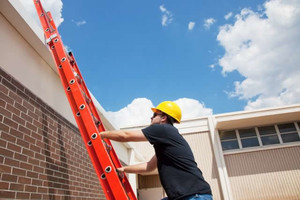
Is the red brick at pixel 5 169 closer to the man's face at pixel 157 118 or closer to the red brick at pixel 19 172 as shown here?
the red brick at pixel 19 172

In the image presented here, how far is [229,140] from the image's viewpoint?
1527cm

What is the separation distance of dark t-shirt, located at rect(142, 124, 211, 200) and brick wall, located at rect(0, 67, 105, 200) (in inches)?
57.3

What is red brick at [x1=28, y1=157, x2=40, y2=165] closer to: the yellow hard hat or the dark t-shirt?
the dark t-shirt

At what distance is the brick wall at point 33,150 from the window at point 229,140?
12610mm

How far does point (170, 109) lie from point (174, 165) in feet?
2.28

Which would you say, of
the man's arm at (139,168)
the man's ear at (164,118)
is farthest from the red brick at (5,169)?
the man's ear at (164,118)

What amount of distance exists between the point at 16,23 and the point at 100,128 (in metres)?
1.74

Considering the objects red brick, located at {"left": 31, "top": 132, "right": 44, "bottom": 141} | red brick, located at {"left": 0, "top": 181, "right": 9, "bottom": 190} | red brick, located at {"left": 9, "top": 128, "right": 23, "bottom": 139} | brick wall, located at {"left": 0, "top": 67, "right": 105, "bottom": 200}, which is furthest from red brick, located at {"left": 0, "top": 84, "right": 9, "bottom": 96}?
red brick, located at {"left": 0, "top": 181, "right": 9, "bottom": 190}

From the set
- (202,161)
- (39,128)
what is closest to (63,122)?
(39,128)

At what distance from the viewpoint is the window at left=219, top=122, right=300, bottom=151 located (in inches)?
579

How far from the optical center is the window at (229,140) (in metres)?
15.0

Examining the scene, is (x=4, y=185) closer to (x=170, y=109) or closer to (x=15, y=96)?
(x=15, y=96)

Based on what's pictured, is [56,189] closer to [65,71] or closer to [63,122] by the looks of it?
[63,122]

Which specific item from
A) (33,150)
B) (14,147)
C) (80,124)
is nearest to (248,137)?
(80,124)
